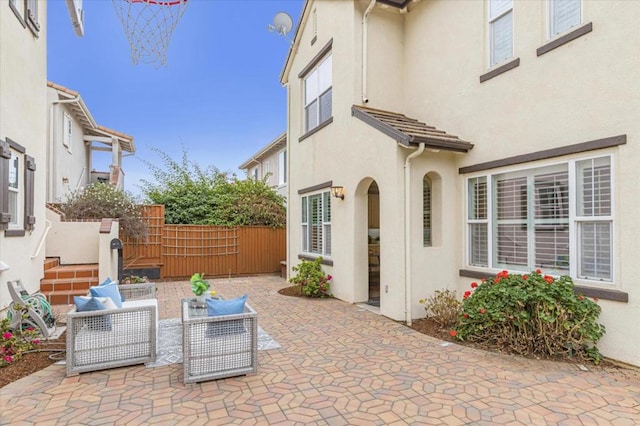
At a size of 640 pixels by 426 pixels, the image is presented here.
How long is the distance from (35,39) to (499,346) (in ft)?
36.1

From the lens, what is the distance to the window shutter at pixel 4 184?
6.59 metres

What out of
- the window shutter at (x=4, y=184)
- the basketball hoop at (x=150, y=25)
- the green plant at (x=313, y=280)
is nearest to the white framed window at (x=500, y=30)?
the basketball hoop at (x=150, y=25)

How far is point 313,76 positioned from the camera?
11680mm

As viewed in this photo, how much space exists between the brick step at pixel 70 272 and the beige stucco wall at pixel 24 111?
41cm

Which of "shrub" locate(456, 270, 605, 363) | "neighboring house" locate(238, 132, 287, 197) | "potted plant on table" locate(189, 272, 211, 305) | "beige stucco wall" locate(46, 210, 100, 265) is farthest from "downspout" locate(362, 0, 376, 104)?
"neighboring house" locate(238, 132, 287, 197)

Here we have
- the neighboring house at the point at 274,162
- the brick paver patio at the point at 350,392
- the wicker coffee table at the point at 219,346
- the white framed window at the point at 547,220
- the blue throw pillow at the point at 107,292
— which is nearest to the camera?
the brick paver patio at the point at 350,392

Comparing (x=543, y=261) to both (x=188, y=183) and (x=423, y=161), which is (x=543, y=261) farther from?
(x=188, y=183)

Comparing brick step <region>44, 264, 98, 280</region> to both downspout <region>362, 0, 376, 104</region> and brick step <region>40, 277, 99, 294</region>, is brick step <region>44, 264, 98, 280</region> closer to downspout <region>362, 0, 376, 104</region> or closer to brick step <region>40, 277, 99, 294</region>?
brick step <region>40, 277, 99, 294</region>

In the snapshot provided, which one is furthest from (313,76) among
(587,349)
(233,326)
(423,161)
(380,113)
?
(587,349)

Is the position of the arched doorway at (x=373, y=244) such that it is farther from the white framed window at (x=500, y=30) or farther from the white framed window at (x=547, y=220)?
the white framed window at (x=500, y=30)

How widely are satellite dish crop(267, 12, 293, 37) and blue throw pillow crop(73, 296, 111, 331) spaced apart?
1047cm

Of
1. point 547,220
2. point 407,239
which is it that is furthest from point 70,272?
point 547,220

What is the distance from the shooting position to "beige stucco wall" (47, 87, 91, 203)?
13672 mm

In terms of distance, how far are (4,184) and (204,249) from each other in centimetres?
801
